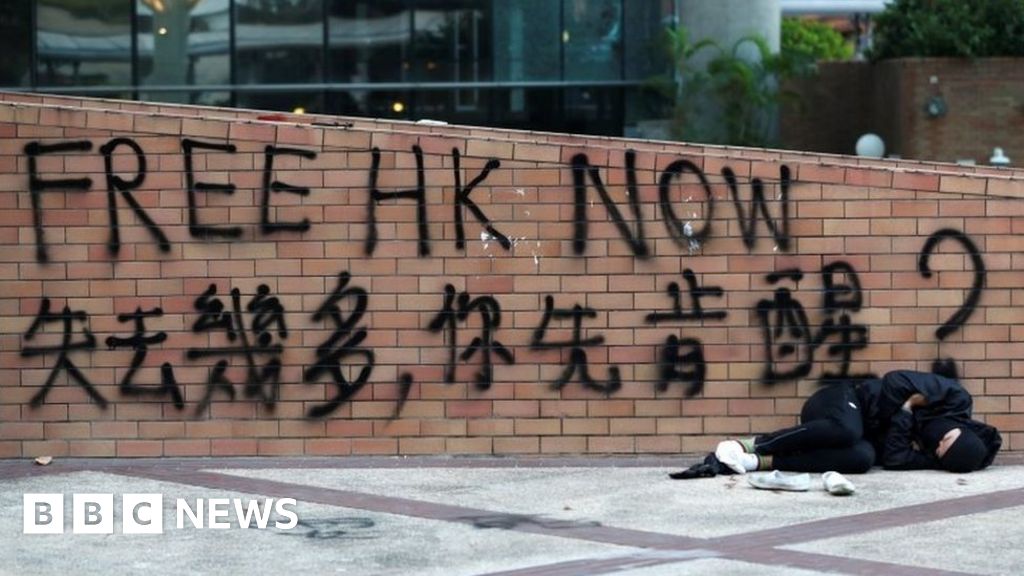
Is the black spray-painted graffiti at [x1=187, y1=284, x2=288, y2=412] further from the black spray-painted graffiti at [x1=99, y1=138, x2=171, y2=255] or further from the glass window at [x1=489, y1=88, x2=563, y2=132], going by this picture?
the glass window at [x1=489, y1=88, x2=563, y2=132]

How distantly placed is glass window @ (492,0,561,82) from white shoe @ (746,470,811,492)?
14.3m

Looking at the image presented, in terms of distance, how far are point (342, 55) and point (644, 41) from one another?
4043mm

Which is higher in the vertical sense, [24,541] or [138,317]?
[138,317]

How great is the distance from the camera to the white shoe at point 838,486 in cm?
888

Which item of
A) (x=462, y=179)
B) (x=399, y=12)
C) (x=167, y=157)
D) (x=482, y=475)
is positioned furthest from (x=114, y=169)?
(x=399, y=12)

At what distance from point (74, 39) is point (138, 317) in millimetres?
13118

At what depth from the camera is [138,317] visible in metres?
10.1

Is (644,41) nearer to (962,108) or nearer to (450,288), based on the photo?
(962,108)

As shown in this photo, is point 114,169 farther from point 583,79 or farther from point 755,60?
point 755,60

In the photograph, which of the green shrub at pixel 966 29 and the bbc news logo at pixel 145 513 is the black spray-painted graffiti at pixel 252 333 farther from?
the green shrub at pixel 966 29

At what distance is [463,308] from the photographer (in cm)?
1005

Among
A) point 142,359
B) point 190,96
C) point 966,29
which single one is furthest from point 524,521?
point 966,29

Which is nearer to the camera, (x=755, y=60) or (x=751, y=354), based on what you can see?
(x=751, y=354)

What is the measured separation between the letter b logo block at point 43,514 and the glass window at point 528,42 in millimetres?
14590
